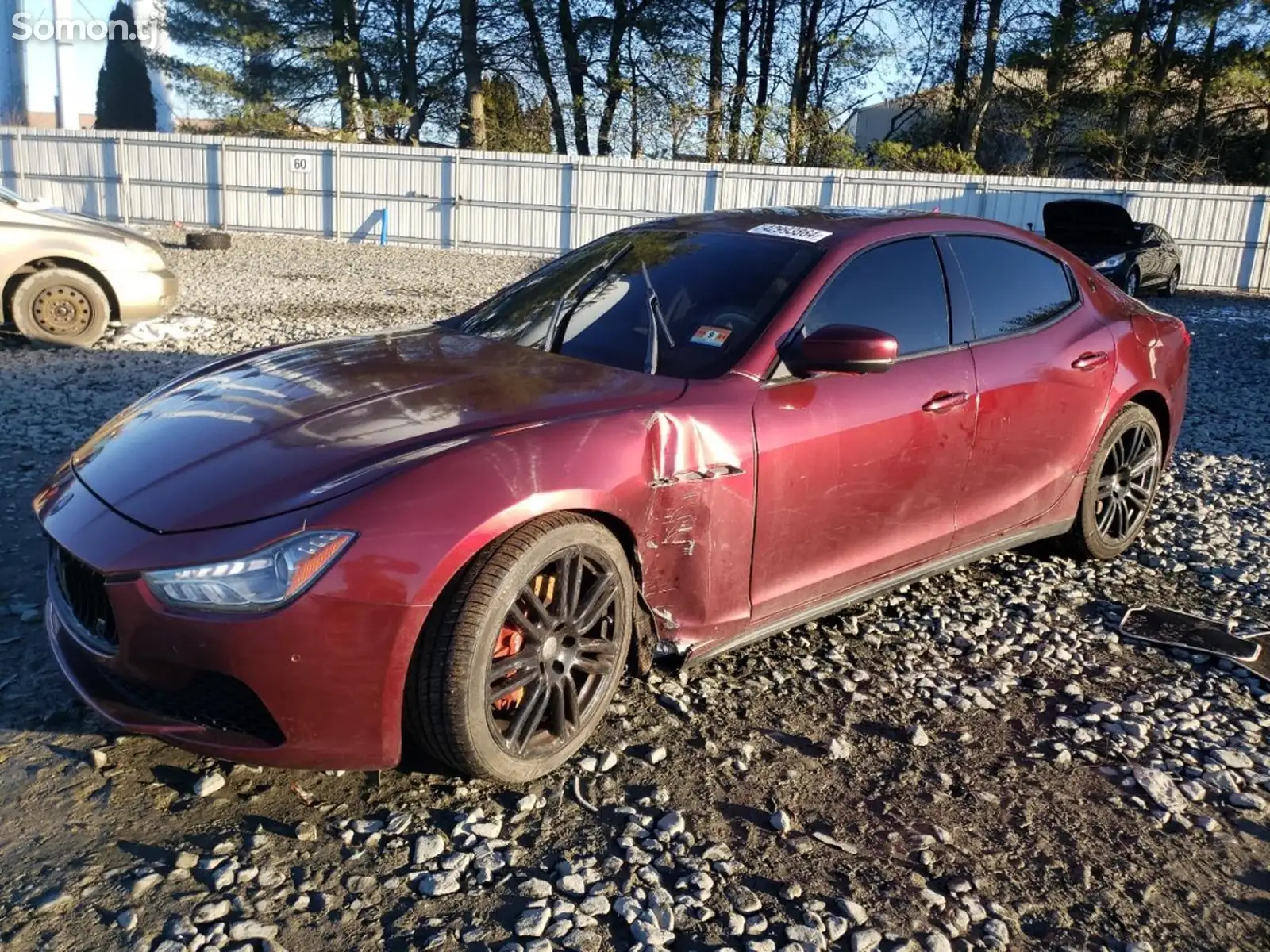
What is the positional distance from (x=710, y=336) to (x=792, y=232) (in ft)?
2.40

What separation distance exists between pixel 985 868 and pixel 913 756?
0.54 m

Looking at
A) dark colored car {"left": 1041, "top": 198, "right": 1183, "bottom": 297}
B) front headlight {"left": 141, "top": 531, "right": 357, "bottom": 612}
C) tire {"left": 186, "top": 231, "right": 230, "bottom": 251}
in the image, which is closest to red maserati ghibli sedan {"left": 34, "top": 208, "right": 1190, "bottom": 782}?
front headlight {"left": 141, "top": 531, "right": 357, "bottom": 612}

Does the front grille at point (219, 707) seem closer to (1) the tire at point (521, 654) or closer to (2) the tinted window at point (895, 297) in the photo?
(1) the tire at point (521, 654)

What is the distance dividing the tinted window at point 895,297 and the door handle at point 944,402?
0.20 metres

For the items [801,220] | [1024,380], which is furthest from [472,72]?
[1024,380]

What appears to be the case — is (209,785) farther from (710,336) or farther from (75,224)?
(75,224)

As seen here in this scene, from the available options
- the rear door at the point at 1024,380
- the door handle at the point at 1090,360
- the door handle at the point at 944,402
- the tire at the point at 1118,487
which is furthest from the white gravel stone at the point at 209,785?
the tire at the point at 1118,487

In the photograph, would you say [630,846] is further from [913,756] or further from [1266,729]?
[1266,729]

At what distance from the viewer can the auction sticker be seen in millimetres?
3486

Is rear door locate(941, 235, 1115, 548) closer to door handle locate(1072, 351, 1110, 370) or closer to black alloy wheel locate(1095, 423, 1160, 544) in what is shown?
door handle locate(1072, 351, 1110, 370)

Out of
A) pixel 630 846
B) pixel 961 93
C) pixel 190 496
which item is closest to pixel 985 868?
pixel 630 846

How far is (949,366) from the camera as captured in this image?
12.9 ft

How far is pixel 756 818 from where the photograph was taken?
9.32 feet

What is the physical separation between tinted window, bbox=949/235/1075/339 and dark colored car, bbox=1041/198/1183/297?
12540 millimetres
